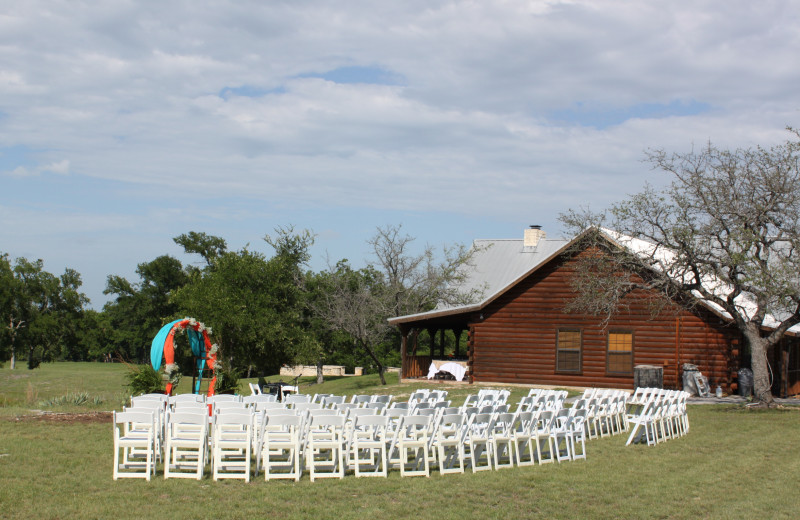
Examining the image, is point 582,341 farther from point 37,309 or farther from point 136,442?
point 37,309

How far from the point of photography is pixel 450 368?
89.3 feet

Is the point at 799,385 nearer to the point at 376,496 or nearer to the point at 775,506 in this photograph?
the point at 775,506

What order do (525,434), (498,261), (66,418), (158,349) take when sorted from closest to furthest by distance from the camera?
(525,434), (66,418), (158,349), (498,261)

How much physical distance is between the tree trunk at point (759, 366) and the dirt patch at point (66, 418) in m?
15.1

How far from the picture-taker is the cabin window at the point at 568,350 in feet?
81.5

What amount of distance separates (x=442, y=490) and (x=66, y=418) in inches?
377

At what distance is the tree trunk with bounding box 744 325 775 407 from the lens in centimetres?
1941

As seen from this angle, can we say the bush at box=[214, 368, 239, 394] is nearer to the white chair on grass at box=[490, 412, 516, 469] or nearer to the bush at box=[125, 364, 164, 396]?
the bush at box=[125, 364, 164, 396]

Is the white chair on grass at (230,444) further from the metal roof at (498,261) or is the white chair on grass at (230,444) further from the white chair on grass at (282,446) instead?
the metal roof at (498,261)

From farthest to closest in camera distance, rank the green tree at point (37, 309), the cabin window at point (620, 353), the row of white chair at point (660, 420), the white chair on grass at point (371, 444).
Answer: the green tree at point (37, 309) → the cabin window at point (620, 353) → the row of white chair at point (660, 420) → the white chair on grass at point (371, 444)

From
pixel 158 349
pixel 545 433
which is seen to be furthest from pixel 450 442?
pixel 158 349

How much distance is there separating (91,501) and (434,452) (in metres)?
4.58

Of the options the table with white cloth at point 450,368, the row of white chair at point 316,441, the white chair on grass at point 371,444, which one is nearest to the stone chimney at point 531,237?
the table with white cloth at point 450,368

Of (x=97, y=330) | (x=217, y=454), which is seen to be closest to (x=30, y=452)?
(x=217, y=454)
